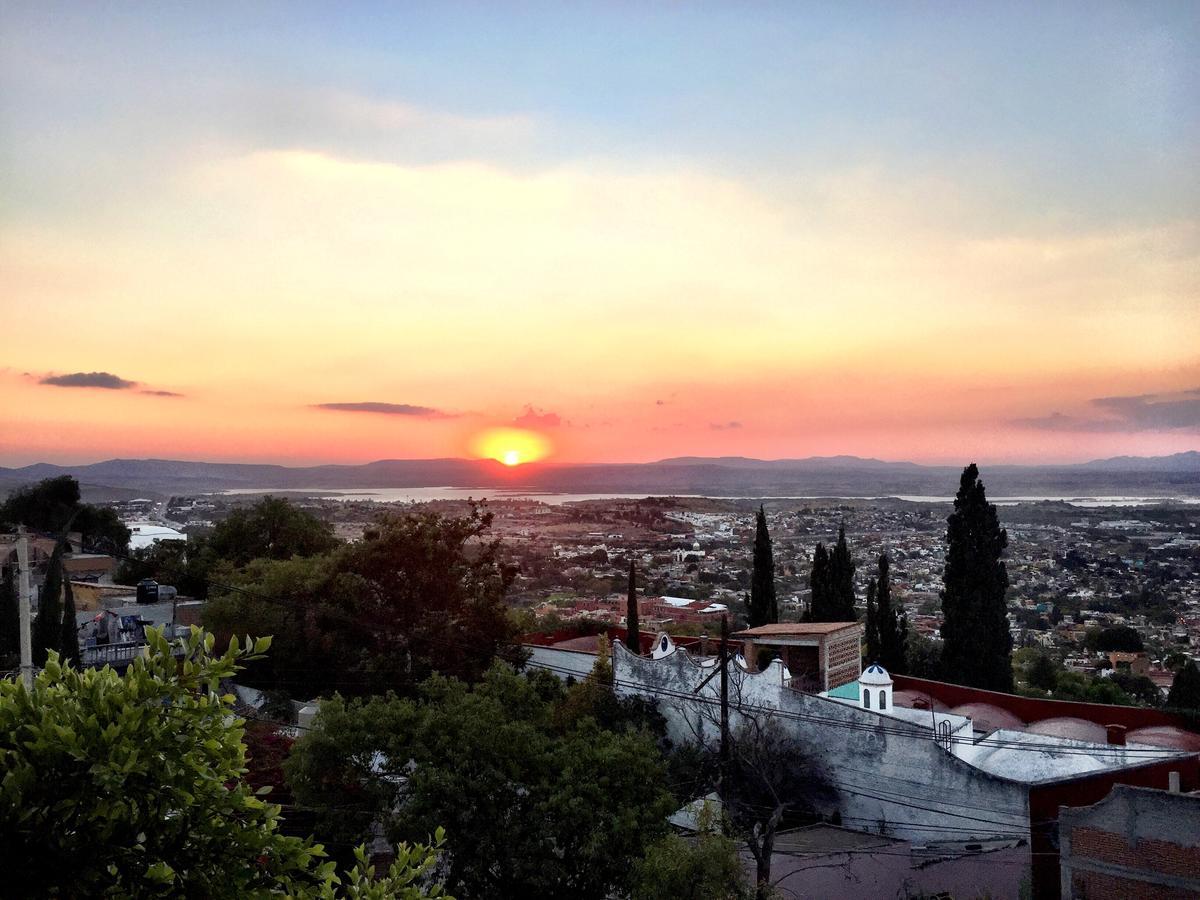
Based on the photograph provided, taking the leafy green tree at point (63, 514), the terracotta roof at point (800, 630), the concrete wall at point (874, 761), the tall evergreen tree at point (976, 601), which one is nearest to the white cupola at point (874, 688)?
the concrete wall at point (874, 761)

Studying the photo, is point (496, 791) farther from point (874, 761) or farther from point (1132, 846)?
point (1132, 846)

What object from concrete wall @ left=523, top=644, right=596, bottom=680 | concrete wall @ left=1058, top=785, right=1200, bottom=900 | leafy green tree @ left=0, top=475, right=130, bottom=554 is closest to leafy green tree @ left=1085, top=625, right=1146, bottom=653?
→ concrete wall @ left=523, top=644, right=596, bottom=680

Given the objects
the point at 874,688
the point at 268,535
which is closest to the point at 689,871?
the point at 874,688

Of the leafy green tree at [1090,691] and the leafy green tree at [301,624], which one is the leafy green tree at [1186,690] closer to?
the leafy green tree at [1090,691]

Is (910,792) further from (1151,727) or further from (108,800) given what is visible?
(108,800)

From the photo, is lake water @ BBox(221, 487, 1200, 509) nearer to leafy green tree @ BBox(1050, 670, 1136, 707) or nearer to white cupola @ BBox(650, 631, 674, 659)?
leafy green tree @ BBox(1050, 670, 1136, 707)

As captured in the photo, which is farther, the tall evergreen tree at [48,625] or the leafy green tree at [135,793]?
the tall evergreen tree at [48,625]

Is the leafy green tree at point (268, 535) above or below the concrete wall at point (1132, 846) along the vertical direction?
above
